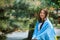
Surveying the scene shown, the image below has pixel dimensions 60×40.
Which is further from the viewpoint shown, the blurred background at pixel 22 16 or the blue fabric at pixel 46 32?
the blurred background at pixel 22 16

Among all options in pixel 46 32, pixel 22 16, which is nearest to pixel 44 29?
pixel 46 32

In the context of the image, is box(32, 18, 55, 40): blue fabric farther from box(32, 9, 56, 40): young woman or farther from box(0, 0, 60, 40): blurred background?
box(0, 0, 60, 40): blurred background

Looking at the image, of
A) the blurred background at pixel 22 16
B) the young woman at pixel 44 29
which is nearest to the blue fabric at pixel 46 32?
the young woman at pixel 44 29

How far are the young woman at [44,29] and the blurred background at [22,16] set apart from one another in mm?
113

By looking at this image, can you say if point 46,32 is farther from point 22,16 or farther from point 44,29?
point 22,16

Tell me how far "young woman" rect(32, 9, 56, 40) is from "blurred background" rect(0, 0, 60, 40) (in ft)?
0.37

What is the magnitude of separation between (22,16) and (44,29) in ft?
1.52

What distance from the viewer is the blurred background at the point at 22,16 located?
125 inches

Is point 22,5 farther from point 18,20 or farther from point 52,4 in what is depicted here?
point 52,4

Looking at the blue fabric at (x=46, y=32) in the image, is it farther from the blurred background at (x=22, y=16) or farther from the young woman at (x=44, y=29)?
the blurred background at (x=22, y=16)

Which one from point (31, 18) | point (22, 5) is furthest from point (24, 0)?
point (31, 18)

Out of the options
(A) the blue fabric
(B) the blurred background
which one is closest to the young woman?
(A) the blue fabric

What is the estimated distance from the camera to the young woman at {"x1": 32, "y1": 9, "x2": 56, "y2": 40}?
3025 millimetres

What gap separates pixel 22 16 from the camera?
10.7 ft
